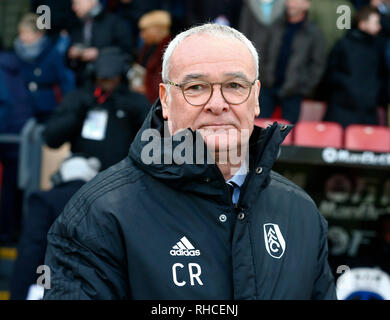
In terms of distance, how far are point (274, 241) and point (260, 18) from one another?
17.7ft

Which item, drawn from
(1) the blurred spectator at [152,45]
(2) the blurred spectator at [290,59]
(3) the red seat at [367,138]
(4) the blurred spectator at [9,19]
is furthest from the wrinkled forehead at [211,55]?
(4) the blurred spectator at [9,19]

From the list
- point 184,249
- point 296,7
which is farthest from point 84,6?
point 184,249

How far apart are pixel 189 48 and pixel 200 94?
0.14m

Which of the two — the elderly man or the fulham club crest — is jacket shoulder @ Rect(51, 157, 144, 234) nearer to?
the elderly man

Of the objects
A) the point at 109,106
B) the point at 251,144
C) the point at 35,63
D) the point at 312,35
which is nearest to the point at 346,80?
the point at 312,35

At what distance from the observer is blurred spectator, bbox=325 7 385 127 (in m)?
7.20

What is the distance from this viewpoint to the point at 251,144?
235 centimetres

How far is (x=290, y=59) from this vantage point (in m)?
7.11

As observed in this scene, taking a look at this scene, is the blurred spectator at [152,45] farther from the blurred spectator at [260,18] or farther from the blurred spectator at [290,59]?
the blurred spectator at [290,59]

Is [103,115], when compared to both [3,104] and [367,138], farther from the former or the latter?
[367,138]

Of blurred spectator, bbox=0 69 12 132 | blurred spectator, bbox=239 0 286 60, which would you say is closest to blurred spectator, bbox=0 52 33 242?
blurred spectator, bbox=0 69 12 132

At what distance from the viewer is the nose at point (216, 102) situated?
7.12 feet
